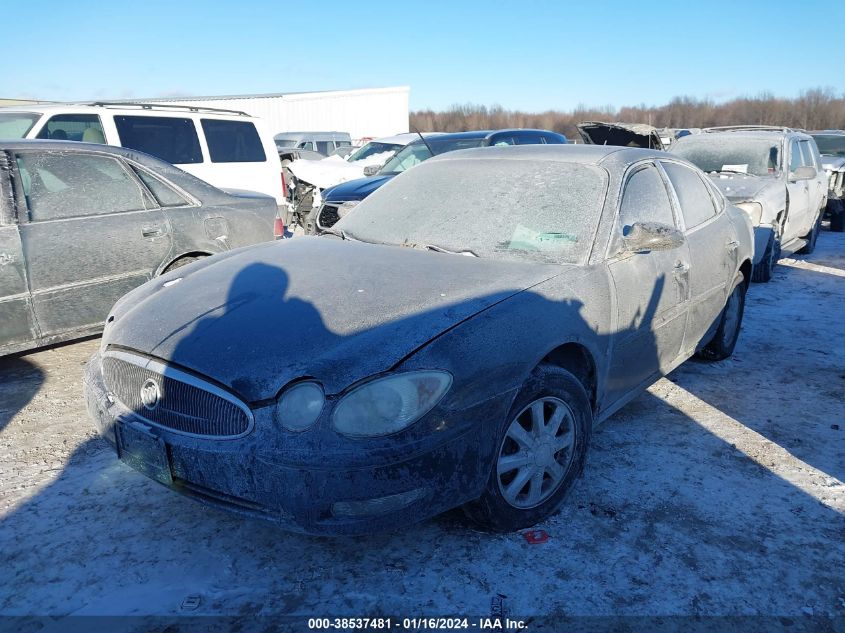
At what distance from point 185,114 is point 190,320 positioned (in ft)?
19.9

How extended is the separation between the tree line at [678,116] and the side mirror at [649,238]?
161 ft

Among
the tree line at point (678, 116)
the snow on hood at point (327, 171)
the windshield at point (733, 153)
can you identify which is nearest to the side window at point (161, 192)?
the snow on hood at point (327, 171)

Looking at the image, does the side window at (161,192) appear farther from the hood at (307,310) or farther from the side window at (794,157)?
the side window at (794,157)

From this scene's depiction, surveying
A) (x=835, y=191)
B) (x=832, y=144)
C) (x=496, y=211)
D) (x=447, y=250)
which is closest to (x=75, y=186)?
(x=447, y=250)

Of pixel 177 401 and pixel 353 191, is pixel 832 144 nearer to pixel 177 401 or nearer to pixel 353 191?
pixel 353 191

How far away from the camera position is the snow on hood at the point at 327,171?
36.7 ft

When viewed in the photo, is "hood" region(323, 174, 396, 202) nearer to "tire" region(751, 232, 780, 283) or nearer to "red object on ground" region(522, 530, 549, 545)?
"tire" region(751, 232, 780, 283)

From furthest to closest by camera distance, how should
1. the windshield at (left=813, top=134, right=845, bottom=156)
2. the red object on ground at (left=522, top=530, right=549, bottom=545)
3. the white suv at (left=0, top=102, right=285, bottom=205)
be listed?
the windshield at (left=813, top=134, right=845, bottom=156) < the white suv at (left=0, top=102, right=285, bottom=205) < the red object on ground at (left=522, top=530, right=549, bottom=545)

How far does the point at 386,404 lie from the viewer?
7.18ft

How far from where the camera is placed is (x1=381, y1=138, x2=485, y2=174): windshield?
30.2 ft

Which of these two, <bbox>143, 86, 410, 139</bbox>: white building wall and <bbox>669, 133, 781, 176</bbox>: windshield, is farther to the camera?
<bbox>143, 86, 410, 139</bbox>: white building wall

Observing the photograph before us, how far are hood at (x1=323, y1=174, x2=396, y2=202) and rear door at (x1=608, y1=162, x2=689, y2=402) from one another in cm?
460

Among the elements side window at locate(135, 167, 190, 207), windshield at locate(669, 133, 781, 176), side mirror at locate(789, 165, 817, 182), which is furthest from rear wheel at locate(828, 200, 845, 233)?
side window at locate(135, 167, 190, 207)

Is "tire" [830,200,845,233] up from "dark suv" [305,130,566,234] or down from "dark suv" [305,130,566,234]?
down
